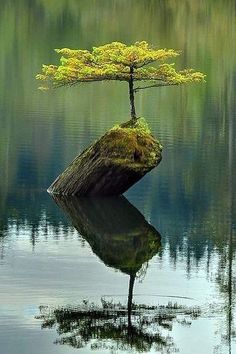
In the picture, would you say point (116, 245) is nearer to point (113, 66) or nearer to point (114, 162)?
point (114, 162)

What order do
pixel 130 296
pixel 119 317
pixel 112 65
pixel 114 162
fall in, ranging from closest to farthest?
1. pixel 119 317
2. pixel 130 296
3. pixel 114 162
4. pixel 112 65

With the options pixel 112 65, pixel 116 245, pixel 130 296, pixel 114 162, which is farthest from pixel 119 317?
pixel 112 65

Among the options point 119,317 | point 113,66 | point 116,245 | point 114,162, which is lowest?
point 119,317

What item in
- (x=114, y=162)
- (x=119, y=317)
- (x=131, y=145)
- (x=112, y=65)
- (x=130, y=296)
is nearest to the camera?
(x=119, y=317)

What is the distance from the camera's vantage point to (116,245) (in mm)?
30219

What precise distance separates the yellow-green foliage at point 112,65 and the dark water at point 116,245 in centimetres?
443

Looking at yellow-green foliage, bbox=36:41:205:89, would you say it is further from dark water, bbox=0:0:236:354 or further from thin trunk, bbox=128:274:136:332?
thin trunk, bbox=128:274:136:332

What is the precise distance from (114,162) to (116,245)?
25.0 feet

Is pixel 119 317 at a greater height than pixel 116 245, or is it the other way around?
pixel 116 245

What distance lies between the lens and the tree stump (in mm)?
37562

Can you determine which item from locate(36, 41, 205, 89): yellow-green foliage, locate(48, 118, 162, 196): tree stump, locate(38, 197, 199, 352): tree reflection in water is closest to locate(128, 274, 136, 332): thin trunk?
locate(38, 197, 199, 352): tree reflection in water

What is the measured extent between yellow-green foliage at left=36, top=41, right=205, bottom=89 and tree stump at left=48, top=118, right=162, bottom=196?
2.03 meters

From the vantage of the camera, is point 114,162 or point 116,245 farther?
point 114,162

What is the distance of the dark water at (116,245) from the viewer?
2164 cm
